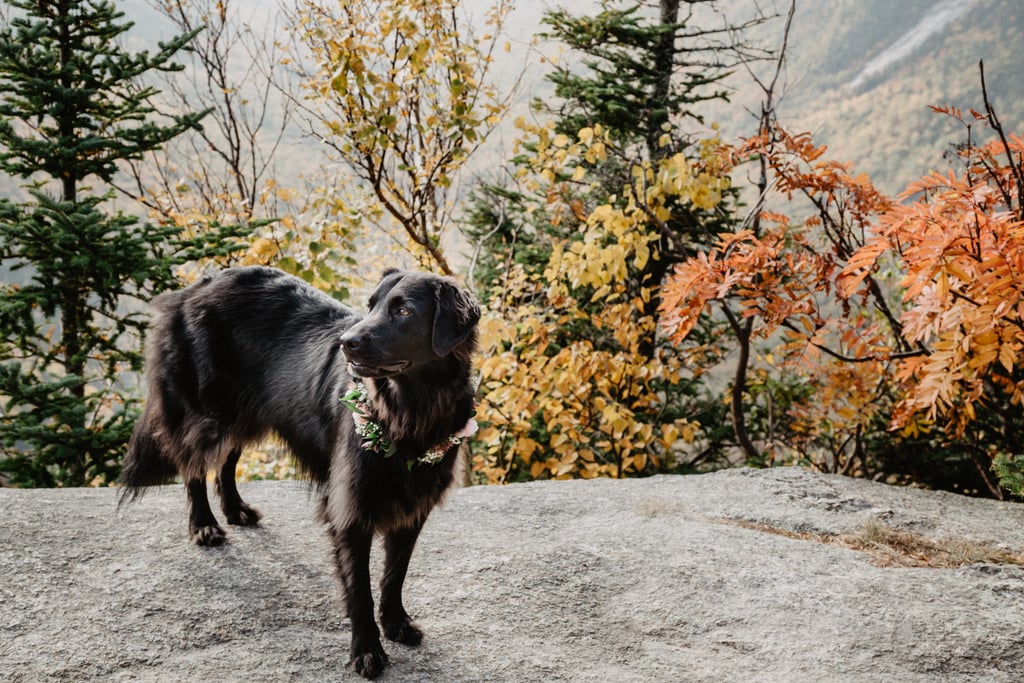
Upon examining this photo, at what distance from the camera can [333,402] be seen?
10.2 feet

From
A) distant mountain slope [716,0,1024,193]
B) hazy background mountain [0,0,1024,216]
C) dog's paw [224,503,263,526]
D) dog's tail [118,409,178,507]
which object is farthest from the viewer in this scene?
distant mountain slope [716,0,1024,193]

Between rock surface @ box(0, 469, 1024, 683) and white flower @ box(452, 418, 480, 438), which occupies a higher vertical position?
white flower @ box(452, 418, 480, 438)

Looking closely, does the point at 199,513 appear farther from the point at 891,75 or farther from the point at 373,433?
the point at 891,75

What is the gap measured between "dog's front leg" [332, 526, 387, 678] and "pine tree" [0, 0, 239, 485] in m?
3.83

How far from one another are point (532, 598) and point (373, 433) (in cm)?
112

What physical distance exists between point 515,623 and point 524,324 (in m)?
3.90

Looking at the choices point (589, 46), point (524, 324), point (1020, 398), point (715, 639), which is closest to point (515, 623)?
point (715, 639)

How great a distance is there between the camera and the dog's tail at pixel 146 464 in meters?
3.65

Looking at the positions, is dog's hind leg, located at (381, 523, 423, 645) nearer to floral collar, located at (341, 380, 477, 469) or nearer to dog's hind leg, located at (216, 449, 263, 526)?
floral collar, located at (341, 380, 477, 469)

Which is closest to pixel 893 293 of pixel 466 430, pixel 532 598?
pixel 532 598

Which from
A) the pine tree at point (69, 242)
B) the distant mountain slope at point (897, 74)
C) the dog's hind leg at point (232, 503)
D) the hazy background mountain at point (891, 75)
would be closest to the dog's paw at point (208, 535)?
the dog's hind leg at point (232, 503)

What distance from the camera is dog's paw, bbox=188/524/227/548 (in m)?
3.47

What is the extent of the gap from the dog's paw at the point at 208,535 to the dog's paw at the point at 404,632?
1096 mm

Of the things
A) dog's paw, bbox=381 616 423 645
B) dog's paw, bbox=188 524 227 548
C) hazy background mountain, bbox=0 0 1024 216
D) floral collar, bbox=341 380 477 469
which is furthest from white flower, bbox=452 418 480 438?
hazy background mountain, bbox=0 0 1024 216
